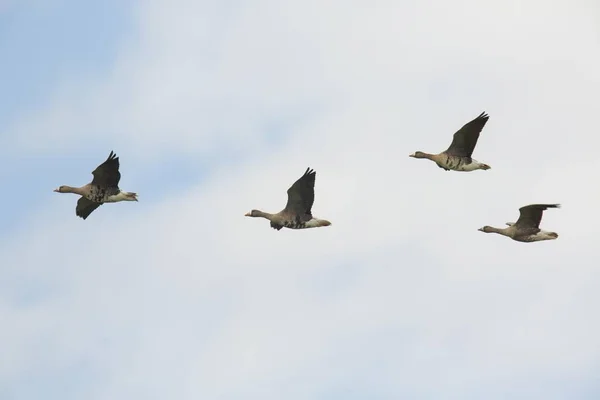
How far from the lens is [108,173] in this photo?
58344mm

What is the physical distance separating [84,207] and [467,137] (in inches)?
563

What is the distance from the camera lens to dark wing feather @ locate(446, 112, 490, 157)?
5875 centimetres

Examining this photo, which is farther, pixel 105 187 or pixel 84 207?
pixel 84 207

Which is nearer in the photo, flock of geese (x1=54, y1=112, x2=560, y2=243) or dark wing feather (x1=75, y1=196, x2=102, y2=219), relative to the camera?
flock of geese (x1=54, y1=112, x2=560, y2=243)

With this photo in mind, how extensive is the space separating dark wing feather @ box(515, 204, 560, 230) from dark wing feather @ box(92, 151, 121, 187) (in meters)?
14.0

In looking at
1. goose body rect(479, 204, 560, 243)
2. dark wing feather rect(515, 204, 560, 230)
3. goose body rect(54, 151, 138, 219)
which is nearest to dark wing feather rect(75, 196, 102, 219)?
goose body rect(54, 151, 138, 219)

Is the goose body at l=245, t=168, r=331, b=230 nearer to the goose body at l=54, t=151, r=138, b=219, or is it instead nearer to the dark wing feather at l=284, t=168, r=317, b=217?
the dark wing feather at l=284, t=168, r=317, b=217

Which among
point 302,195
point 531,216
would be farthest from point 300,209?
point 531,216

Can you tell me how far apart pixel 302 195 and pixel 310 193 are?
11.3 inches

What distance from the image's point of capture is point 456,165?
6012 centimetres

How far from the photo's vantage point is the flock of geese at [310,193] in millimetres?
58344

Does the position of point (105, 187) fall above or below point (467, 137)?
below

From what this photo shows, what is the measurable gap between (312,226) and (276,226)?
136cm

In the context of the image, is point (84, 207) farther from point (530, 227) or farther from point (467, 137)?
point (530, 227)
